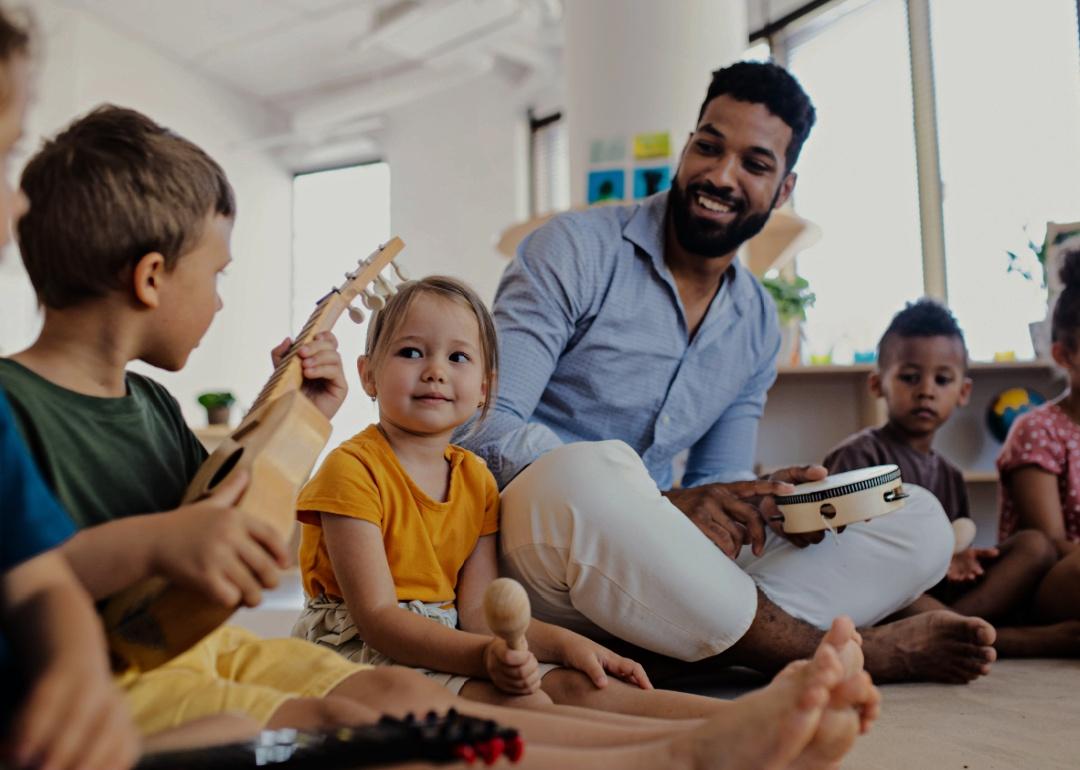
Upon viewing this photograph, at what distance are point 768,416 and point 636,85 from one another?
4.34ft

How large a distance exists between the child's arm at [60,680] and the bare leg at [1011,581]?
1.83m

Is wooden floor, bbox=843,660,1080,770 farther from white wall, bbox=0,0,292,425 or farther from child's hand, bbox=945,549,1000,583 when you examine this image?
white wall, bbox=0,0,292,425

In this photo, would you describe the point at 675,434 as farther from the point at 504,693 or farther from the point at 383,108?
the point at 383,108

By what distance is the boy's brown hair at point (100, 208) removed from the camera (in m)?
0.92

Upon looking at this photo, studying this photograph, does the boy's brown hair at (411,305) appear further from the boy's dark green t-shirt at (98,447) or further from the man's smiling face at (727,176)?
the man's smiling face at (727,176)

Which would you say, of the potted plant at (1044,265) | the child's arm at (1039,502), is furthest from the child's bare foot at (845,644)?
the potted plant at (1044,265)

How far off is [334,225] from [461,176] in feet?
4.57

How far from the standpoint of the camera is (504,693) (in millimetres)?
1142

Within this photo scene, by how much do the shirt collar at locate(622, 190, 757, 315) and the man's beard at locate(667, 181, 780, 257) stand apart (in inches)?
1.4

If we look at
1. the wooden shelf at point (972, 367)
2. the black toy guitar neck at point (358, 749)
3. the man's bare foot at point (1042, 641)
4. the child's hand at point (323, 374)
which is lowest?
the man's bare foot at point (1042, 641)

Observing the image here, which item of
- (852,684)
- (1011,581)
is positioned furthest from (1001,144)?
(852,684)

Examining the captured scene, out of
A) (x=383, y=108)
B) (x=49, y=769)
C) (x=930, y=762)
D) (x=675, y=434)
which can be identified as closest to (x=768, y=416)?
(x=675, y=434)

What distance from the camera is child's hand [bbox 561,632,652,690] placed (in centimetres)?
124

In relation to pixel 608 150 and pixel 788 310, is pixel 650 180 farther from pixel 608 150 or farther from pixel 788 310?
pixel 788 310
